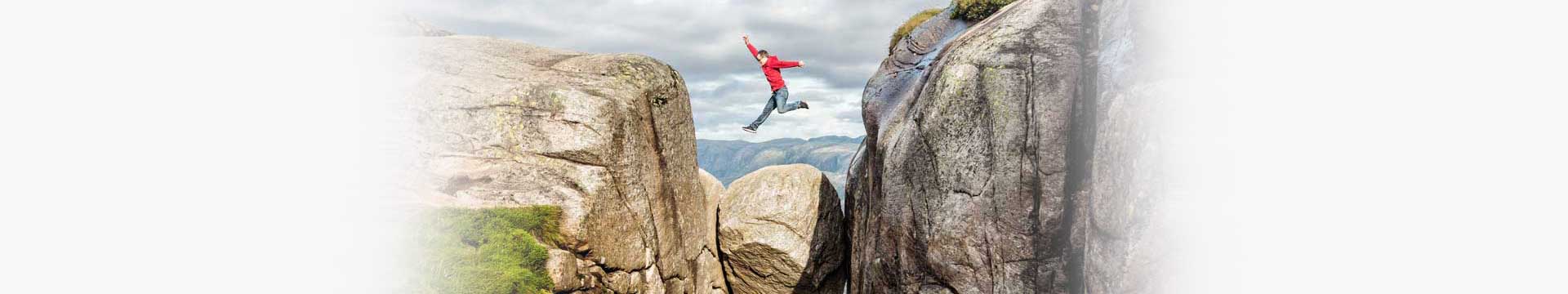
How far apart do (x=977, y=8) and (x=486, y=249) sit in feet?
68.5

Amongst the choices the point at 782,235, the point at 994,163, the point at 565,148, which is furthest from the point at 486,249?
the point at 782,235

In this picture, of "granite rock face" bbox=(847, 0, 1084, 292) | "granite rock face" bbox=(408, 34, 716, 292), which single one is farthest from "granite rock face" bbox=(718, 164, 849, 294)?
"granite rock face" bbox=(847, 0, 1084, 292)

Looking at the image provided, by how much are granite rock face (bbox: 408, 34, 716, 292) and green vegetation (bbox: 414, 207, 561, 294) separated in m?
0.36

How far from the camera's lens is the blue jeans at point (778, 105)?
2549cm

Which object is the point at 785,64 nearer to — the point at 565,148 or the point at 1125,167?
the point at 565,148

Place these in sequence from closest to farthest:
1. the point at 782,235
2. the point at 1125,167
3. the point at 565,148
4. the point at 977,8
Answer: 1. the point at 1125,167
2. the point at 565,148
3. the point at 782,235
4. the point at 977,8

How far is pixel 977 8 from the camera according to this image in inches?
1098

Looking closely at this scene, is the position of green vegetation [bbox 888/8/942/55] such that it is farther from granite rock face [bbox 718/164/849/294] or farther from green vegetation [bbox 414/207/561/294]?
green vegetation [bbox 414/207/561/294]

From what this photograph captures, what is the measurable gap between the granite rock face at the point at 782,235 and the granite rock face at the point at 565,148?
15.3ft

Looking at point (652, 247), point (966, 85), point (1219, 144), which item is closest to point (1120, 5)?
point (966, 85)

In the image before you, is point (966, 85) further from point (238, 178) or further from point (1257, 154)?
point (238, 178)

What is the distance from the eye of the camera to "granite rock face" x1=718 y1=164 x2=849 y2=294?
→ 77.9 ft

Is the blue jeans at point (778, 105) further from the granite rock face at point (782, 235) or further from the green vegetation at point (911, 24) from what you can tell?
the green vegetation at point (911, 24)

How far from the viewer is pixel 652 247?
59.1 ft
